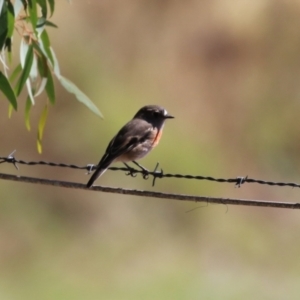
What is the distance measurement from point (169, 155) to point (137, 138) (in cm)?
669

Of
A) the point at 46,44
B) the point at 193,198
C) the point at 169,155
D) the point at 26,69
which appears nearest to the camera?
the point at 193,198

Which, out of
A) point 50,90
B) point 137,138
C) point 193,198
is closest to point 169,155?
point 137,138

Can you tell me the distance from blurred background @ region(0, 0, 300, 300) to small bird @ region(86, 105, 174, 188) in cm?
437

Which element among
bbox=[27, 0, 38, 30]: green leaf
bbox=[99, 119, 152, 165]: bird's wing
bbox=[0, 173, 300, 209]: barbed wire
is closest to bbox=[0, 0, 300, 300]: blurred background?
bbox=[99, 119, 152, 165]: bird's wing

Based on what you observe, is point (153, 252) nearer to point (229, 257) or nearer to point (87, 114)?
point (229, 257)

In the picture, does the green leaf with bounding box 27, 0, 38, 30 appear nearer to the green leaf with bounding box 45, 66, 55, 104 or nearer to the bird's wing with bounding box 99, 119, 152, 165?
the green leaf with bounding box 45, 66, 55, 104

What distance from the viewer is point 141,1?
1708cm

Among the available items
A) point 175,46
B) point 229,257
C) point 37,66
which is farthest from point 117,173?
point 37,66

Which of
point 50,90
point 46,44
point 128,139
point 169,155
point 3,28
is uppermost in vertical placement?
point 169,155

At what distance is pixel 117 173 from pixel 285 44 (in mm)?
5215

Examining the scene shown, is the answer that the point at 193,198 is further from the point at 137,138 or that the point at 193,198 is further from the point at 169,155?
the point at 169,155

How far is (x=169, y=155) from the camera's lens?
13.7 m

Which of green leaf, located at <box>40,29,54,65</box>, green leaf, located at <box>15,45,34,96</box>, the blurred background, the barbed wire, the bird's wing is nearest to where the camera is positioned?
the barbed wire

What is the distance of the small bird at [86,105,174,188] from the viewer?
6828 millimetres
